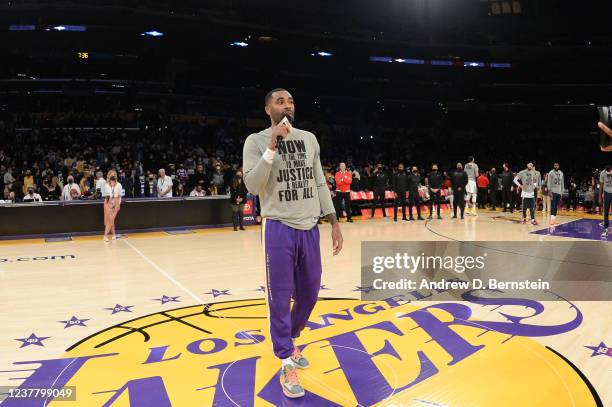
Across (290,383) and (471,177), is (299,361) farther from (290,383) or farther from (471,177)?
(471,177)

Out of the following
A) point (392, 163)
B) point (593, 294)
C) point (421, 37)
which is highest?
point (421, 37)

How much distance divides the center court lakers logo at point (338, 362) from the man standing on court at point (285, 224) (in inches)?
14.6

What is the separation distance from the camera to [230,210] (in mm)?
12273

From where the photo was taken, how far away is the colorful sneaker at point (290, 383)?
2.91 m

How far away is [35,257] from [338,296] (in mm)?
5705

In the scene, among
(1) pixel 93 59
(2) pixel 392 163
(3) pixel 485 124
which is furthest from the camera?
(3) pixel 485 124

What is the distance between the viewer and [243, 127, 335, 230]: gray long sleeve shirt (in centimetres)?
304

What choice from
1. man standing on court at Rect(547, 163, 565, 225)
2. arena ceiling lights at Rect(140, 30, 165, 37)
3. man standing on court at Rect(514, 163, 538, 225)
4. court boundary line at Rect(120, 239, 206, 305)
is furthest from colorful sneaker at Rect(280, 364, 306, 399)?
arena ceiling lights at Rect(140, 30, 165, 37)

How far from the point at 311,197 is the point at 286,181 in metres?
0.21

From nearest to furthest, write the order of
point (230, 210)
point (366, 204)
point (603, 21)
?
point (230, 210) < point (366, 204) < point (603, 21)

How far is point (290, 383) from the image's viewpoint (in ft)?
9.66

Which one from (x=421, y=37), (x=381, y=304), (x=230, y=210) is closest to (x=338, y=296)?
(x=381, y=304)

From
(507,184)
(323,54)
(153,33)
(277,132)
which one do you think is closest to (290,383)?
(277,132)

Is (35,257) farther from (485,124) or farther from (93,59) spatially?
(485,124)
